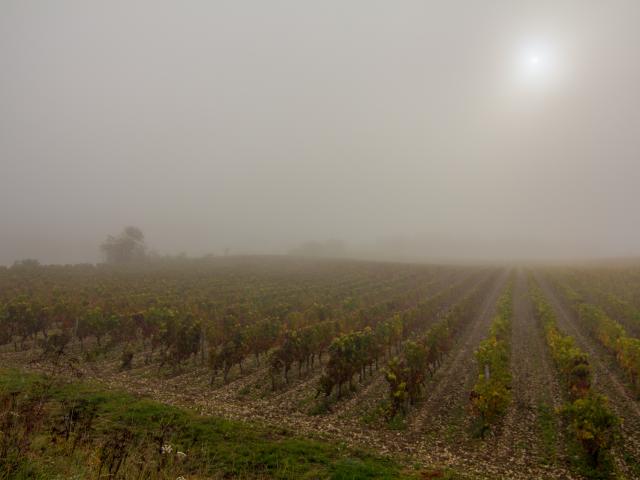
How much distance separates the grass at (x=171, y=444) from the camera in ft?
28.2

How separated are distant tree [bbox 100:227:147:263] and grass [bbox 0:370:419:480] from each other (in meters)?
94.4

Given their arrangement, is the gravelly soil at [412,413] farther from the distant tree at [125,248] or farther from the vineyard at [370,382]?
the distant tree at [125,248]

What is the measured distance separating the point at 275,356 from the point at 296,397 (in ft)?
9.38

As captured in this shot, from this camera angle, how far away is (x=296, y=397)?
17250 mm

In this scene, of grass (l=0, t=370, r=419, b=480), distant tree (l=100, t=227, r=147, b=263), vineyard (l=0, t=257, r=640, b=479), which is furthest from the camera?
distant tree (l=100, t=227, r=147, b=263)

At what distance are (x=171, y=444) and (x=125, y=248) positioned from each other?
104 meters

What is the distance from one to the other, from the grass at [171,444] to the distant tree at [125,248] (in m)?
94.4

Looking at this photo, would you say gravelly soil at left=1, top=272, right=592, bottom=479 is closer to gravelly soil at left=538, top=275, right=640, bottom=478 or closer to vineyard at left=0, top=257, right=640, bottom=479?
vineyard at left=0, top=257, right=640, bottom=479

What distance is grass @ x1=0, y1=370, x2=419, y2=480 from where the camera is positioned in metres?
8.59

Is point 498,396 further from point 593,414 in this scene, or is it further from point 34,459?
point 34,459

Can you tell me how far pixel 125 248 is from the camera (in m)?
99.1

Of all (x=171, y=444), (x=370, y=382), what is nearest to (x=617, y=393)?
(x=370, y=382)

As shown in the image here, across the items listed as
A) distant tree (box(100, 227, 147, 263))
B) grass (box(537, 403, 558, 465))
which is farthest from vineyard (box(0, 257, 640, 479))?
distant tree (box(100, 227, 147, 263))

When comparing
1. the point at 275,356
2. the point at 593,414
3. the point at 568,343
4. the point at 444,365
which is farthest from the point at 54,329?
the point at 568,343
